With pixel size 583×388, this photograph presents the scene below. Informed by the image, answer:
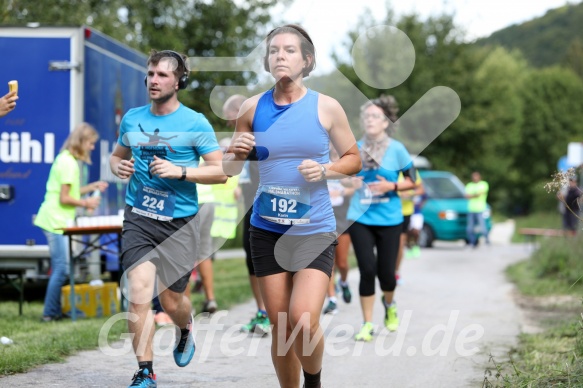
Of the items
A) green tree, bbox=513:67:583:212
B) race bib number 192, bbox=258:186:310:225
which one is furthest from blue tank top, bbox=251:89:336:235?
green tree, bbox=513:67:583:212

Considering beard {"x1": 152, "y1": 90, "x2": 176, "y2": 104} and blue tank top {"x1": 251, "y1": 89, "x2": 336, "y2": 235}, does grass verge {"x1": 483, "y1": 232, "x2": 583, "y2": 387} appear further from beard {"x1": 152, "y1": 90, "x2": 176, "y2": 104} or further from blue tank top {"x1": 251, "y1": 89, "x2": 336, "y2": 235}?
beard {"x1": 152, "y1": 90, "x2": 176, "y2": 104}

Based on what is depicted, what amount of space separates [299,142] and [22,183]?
7101 millimetres

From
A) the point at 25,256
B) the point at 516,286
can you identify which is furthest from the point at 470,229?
the point at 25,256

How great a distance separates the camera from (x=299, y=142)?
5570 millimetres

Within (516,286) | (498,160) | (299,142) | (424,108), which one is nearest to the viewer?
(299,142)

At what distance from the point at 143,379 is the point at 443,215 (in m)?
21.8

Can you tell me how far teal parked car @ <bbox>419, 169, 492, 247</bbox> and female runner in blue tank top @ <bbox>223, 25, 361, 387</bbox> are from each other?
71.9 ft

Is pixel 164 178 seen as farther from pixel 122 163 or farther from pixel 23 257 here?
pixel 23 257

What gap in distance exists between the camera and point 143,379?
6.12 metres

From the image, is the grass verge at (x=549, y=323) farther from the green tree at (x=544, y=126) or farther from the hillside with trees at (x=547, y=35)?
the hillside with trees at (x=547, y=35)

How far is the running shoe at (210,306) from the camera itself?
1098 cm

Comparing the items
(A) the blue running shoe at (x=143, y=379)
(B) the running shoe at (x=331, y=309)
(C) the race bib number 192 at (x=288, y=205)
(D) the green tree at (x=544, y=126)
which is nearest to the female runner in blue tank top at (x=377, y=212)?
(B) the running shoe at (x=331, y=309)

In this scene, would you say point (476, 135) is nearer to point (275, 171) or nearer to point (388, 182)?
point (388, 182)

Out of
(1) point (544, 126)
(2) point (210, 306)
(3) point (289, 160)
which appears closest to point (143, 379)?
(3) point (289, 160)
